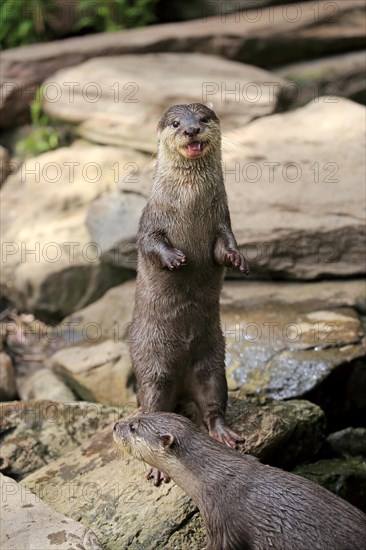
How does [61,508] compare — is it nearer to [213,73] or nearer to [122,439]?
[122,439]

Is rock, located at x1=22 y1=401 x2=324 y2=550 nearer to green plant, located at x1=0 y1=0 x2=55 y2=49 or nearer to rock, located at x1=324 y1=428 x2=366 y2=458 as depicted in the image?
rock, located at x1=324 y1=428 x2=366 y2=458

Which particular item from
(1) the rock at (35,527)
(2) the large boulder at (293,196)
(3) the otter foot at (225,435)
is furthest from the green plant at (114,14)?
(1) the rock at (35,527)

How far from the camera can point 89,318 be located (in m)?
6.61

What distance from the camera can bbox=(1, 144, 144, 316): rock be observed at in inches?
277

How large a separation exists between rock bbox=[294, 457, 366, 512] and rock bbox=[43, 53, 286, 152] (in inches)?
131

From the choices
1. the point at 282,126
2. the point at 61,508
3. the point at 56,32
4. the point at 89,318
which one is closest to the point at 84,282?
the point at 89,318

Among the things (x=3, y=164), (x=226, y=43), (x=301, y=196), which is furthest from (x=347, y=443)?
(x=226, y=43)

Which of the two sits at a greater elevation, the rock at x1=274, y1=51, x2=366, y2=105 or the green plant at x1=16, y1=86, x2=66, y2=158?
the rock at x1=274, y1=51, x2=366, y2=105

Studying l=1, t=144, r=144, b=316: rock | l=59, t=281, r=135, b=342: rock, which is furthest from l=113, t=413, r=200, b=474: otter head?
l=1, t=144, r=144, b=316: rock

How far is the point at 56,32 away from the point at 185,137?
6.09m

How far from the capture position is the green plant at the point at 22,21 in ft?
30.5

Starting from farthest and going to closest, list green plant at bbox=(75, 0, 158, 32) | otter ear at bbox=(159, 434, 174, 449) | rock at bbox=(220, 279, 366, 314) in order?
green plant at bbox=(75, 0, 158, 32)
rock at bbox=(220, 279, 366, 314)
otter ear at bbox=(159, 434, 174, 449)

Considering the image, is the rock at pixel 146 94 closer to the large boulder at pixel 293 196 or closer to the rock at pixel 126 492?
the large boulder at pixel 293 196

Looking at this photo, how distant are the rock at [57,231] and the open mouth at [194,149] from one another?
279 cm
